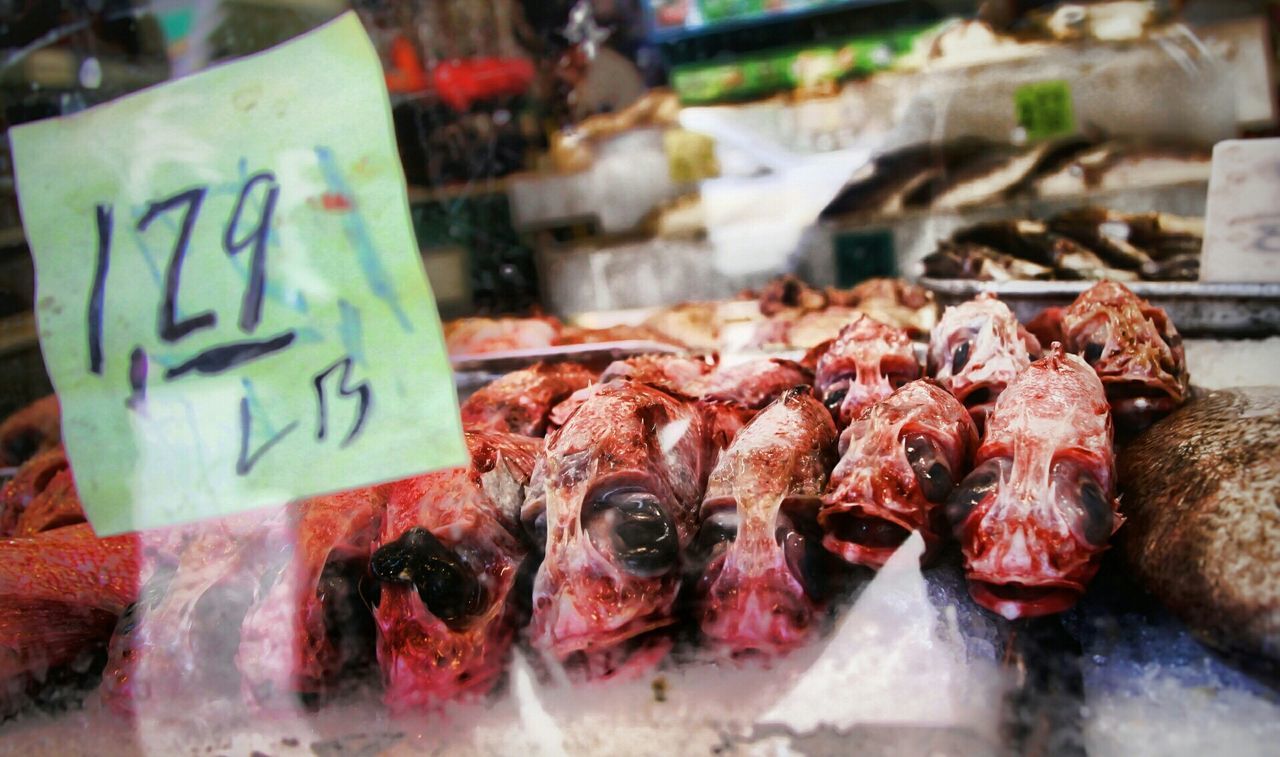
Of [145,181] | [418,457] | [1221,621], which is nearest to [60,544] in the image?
[145,181]

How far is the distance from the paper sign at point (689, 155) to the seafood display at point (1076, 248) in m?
0.48

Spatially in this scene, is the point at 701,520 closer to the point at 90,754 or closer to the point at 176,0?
the point at 90,754

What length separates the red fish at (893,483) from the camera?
3.25 ft

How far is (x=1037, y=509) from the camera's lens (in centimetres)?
92

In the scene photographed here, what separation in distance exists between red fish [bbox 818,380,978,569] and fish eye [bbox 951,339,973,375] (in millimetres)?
198

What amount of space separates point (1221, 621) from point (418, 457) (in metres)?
0.88

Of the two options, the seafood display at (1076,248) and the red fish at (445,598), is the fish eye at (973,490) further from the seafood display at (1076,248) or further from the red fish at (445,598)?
the seafood display at (1076,248)

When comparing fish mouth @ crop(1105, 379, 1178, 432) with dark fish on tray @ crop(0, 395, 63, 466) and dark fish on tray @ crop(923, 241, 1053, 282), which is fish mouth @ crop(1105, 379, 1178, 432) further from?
dark fish on tray @ crop(0, 395, 63, 466)

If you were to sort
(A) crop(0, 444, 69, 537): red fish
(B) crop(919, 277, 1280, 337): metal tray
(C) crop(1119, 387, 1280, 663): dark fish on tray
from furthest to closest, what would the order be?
(A) crop(0, 444, 69, 537): red fish
(B) crop(919, 277, 1280, 337): metal tray
(C) crop(1119, 387, 1280, 663): dark fish on tray

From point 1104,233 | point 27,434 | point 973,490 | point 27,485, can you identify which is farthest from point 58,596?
point 1104,233

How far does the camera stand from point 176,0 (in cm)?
126

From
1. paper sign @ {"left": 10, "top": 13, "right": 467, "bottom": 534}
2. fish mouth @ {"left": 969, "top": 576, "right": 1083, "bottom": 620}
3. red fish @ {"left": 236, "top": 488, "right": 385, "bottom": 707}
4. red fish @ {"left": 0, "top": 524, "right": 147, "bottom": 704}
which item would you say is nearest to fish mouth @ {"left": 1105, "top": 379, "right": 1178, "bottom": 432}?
fish mouth @ {"left": 969, "top": 576, "right": 1083, "bottom": 620}

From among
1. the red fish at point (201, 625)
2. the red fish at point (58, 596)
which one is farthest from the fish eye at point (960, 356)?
the red fish at point (58, 596)

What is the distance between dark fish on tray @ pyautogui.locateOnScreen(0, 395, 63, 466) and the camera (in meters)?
1.60
